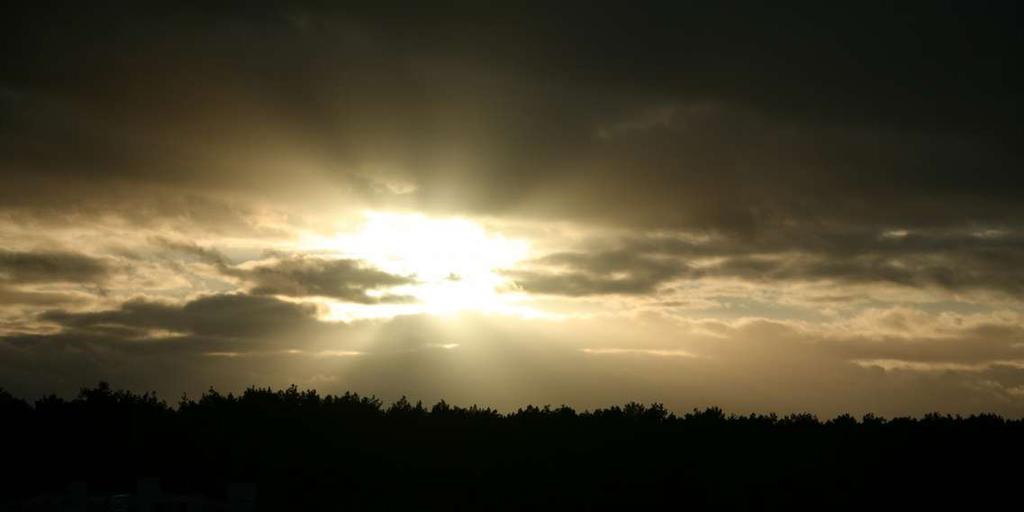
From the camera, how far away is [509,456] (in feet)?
98.9

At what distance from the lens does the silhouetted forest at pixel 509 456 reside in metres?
26.9

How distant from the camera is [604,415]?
34281 mm

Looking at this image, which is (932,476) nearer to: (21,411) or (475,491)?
(475,491)

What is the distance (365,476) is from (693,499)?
8.88 m

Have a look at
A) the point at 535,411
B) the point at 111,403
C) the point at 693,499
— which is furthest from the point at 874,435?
the point at 111,403

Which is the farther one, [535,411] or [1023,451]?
[535,411]

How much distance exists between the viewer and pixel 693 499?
87.8 ft

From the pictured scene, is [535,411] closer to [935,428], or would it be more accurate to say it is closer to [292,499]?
[292,499]

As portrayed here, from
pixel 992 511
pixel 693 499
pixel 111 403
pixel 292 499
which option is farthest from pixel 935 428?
pixel 111 403

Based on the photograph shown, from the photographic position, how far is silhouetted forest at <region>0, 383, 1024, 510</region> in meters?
26.9

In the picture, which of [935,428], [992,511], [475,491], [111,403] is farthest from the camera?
[111,403]

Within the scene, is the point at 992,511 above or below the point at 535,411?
below

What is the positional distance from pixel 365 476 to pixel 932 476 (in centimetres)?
1513

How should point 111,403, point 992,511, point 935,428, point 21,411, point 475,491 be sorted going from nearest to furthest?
point 992,511, point 475,491, point 935,428, point 21,411, point 111,403
